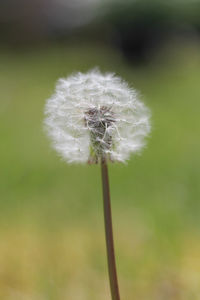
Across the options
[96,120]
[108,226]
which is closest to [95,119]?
[96,120]

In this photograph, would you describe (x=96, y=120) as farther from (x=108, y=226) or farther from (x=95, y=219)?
(x=95, y=219)

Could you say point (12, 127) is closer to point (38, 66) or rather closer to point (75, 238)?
point (75, 238)

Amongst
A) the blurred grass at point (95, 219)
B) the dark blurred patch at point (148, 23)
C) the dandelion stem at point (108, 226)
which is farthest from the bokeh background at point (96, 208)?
the dark blurred patch at point (148, 23)

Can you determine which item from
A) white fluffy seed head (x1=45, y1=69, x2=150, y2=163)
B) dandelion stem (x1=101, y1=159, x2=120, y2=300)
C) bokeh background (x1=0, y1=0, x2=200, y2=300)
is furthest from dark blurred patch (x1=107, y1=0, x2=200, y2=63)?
dandelion stem (x1=101, y1=159, x2=120, y2=300)

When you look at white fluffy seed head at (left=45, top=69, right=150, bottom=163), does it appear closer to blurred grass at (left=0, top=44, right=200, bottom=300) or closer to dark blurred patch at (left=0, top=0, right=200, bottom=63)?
blurred grass at (left=0, top=44, right=200, bottom=300)

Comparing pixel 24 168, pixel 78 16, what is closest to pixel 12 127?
pixel 24 168

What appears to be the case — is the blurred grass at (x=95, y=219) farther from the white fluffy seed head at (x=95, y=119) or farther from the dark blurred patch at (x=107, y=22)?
the dark blurred patch at (x=107, y=22)

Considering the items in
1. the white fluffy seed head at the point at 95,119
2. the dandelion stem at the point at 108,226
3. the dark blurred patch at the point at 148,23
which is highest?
the dark blurred patch at the point at 148,23

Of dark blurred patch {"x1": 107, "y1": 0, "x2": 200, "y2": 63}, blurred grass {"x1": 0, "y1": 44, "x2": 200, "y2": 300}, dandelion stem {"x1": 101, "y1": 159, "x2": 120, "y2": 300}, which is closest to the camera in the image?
dandelion stem {"x1": 101, "y1": 159, "x2": 120, "y2": 300}
